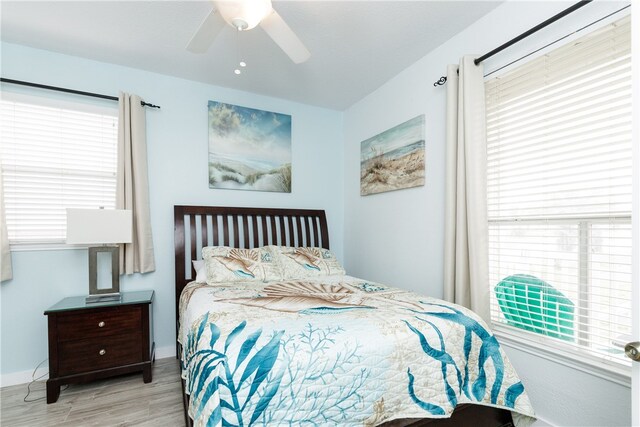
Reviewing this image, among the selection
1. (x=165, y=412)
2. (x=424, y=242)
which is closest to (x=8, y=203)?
(x=165, y=412)

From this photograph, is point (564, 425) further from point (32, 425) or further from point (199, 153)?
point (199, 153)

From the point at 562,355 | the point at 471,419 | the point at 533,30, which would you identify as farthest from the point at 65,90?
the point at 562,355

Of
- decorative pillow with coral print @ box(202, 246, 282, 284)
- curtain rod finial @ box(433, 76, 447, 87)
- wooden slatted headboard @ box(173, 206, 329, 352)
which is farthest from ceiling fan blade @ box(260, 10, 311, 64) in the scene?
wooden slatted headboard @ box(173, 206, 329, 352)

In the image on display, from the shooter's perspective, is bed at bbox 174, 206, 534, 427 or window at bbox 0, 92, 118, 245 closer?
bed at bbox 174, 206, 534, 427

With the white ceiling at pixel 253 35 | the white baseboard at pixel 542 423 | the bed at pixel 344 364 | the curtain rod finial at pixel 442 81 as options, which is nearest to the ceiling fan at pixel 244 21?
the white ceiling at pixel 253 35

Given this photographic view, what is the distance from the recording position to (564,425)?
5.71ft

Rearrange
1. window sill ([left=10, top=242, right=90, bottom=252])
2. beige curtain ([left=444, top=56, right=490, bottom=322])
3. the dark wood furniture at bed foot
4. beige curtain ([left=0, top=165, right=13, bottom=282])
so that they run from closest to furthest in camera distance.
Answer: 1. the dark wood furniture at bed foot
2. beige curtain ([left=444, top=56, right=490, bottom=322])
3. beige curtain ([left=0, top=165, right=13, bottom=282])
4. window sill ([left=10, top=242, right=90, bottom=252])

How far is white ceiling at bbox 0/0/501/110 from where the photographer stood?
2100mm

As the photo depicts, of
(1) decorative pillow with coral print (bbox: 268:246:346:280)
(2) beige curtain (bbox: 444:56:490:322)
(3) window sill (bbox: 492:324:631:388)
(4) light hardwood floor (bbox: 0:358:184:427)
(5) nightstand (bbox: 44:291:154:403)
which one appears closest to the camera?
(3) window sill (bbox: 492:324:631:388)

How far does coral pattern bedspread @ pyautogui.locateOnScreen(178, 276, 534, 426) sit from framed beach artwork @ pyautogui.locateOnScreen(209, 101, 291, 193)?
1.83 metres

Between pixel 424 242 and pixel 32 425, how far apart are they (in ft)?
9.90

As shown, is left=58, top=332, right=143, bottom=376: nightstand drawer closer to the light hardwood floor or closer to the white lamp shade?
the light hardwood floor

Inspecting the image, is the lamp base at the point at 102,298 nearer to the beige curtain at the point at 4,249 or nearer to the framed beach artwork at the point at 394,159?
the beige curtain at the point at 4,249

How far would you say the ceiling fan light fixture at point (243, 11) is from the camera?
155cm
